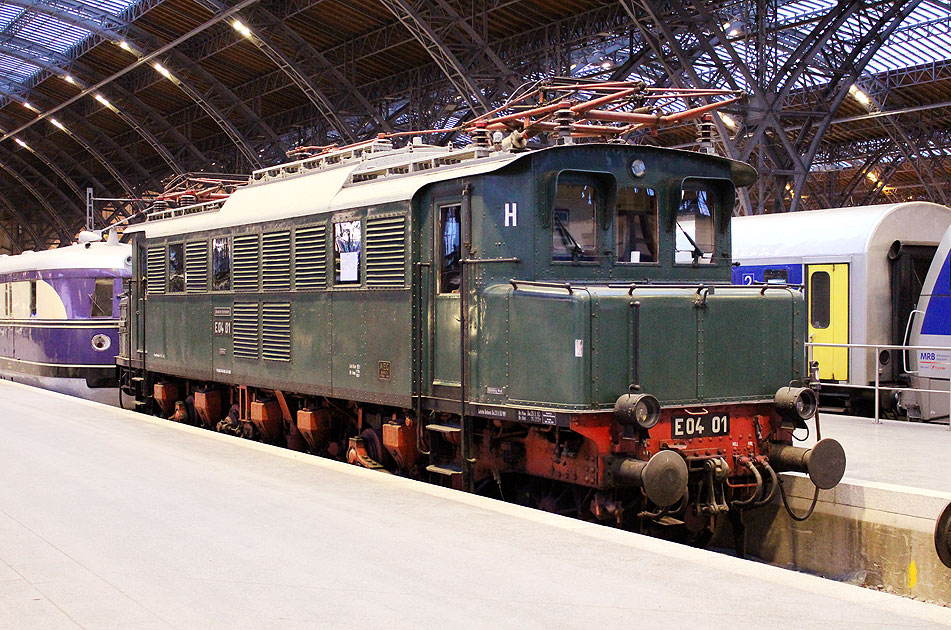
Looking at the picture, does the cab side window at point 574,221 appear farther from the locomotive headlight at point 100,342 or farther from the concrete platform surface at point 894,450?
the locomotive headlight at point 100,342

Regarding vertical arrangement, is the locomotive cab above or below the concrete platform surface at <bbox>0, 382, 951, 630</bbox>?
above

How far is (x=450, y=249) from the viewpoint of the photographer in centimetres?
970

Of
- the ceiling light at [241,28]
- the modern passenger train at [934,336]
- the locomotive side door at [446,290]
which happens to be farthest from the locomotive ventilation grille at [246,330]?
the ceiling light at [241,28]

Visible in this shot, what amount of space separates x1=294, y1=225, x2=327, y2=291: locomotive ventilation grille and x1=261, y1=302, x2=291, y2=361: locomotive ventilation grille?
1.69 ft

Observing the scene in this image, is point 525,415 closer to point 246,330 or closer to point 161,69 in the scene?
point 246,330

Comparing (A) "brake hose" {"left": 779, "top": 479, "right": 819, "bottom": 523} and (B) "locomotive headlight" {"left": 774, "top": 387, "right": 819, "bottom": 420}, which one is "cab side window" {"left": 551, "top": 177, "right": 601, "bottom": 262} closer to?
(B) "locomotive headlight" {"left": 774, "top": 387, "right": 819, "bottom": 420}

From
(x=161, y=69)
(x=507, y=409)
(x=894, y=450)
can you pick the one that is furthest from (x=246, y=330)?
(x=161, y=69)

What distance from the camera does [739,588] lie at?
6125mm

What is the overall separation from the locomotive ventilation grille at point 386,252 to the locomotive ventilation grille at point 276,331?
2080 millimetres

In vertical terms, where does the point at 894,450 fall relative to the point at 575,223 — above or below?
below

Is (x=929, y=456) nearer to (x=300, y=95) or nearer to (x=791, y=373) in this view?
(x=791, y=373)

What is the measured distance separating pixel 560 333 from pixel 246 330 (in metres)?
6.17

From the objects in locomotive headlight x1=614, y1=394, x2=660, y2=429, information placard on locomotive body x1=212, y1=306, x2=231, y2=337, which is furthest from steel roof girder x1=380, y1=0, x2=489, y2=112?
locomotive headlight x1=614, y1=394, x2=660, y2=429

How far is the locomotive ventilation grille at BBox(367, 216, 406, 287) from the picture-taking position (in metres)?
10.2
